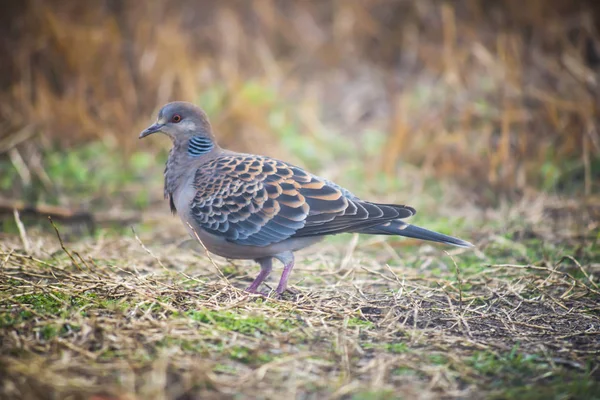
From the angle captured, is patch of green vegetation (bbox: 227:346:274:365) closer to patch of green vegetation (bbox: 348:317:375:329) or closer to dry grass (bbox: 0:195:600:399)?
dry grass (bbox: 0:195:600:399)

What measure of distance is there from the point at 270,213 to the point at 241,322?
856mm

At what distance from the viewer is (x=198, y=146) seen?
4.01 meters

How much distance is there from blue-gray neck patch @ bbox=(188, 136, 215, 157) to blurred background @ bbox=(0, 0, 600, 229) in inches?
51.6

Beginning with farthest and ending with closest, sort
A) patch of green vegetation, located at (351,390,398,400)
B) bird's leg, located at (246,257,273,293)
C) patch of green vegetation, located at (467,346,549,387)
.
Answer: bird's leg, located at (246,257,273,293) → patch of green vegetation, located at (467,346,549,387) → patch of green vegetation, located at (351,390,398,400)

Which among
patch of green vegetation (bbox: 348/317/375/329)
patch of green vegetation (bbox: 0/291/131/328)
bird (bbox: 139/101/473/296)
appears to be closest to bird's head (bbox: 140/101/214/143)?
bird (bbox: 139/101/473/296)

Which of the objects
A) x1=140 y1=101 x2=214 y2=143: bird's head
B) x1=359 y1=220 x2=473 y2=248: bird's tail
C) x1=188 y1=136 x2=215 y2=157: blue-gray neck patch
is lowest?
x1=359 y1=220 x2=473 y2=248: bird's tail

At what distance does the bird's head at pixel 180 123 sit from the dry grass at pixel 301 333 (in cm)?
75

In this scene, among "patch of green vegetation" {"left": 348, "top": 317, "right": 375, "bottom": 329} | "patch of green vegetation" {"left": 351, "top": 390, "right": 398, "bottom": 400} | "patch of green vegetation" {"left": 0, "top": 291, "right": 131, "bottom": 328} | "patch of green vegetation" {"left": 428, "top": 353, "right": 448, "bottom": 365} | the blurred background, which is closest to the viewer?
"patch of green vegetation" {"left": 351, "top": 390, "right": 398, "bottom": 400}

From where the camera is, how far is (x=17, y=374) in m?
2.28

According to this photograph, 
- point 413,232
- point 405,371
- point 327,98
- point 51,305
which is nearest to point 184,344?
point 51,305

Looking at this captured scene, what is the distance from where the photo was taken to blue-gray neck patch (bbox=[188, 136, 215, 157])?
3.99 m

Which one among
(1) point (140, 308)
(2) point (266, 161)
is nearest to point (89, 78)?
(2) point (266, 161)

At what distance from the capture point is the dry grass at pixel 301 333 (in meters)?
2.37

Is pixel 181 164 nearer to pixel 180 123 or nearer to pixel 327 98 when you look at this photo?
pixel 180 123
